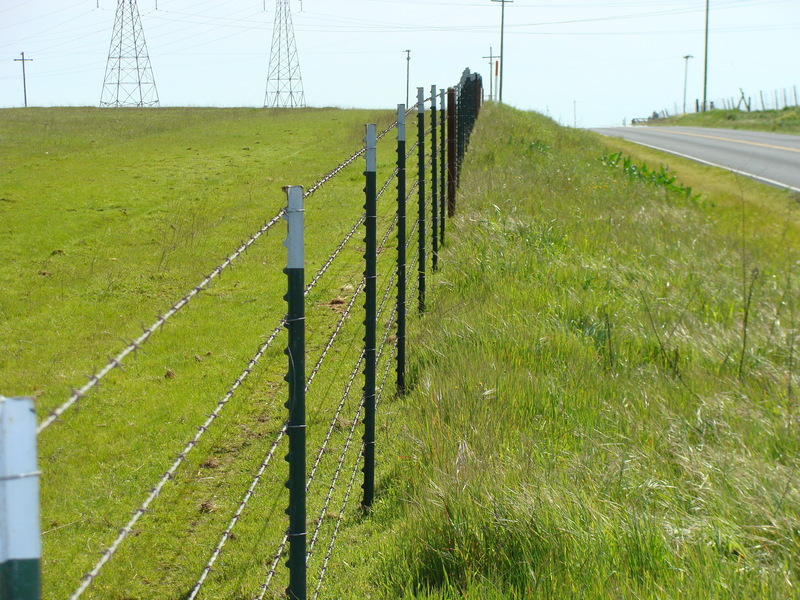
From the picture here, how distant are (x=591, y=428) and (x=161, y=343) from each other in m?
4.97

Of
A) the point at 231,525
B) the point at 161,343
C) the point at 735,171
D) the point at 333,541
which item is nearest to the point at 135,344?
the point at 231,525

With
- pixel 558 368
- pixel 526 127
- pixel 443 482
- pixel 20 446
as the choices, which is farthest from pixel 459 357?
pixel 526 127

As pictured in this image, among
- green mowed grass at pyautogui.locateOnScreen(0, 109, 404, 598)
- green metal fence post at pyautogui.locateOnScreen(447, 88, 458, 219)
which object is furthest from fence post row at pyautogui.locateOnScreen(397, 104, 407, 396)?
green metal fence post at pyautogui.locateOnScreen(447, 88, 458, 219)

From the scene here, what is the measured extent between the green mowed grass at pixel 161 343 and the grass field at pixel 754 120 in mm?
22386

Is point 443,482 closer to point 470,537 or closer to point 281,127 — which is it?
point 470,537

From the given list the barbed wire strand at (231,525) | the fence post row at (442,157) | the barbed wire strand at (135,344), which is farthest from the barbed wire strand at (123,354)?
the fence post row at (442,157)

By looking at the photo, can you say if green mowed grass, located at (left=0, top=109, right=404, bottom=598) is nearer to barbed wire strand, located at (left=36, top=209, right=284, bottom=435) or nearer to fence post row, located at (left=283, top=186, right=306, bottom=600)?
barbed wire strand, located at (left=36, top=209, right=284, bottom=435)

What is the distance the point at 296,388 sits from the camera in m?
3.21

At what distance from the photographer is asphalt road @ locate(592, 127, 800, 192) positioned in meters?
19.5

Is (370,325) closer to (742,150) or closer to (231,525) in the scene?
(231,525)

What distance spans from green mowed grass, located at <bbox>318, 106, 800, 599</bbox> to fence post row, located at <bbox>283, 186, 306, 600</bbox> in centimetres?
51

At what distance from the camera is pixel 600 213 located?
11031 mm

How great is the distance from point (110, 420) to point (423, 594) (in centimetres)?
396

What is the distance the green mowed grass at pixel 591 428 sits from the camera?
139 inches
